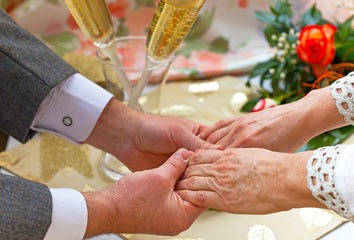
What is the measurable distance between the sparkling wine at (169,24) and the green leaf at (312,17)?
0.56 metres

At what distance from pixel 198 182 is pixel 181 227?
9cm

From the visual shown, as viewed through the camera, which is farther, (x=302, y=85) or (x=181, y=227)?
(x=302, y=85)

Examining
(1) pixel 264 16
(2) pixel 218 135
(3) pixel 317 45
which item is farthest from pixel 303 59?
(2) pixel 218 135

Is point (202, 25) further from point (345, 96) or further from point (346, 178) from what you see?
point (346, 178)

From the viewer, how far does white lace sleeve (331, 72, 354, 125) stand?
0.81 metres

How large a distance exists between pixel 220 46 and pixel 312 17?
0.32m

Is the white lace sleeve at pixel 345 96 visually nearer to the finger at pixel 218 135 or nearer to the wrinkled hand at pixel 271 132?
the wrinkled hand at pixel 271 132

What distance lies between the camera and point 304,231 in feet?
2.86

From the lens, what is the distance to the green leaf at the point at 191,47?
154 centimetres

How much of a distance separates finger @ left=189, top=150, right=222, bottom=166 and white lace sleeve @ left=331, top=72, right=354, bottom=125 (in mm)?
219

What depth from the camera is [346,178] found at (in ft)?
2.03

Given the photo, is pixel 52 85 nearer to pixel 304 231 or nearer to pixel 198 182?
pixel 198 182

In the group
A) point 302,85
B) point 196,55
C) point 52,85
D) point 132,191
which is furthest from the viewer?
point 196,55

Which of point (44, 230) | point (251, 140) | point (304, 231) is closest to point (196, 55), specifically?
point (251, 140)
